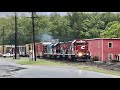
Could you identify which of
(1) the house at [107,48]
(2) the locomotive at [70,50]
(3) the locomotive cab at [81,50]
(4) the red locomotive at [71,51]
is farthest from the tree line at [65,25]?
(4) the red locomotive at [71,51]

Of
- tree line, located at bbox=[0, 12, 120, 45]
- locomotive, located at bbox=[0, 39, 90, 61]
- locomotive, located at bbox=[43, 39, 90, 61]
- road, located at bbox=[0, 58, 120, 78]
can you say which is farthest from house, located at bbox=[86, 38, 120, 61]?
road, located at bbox=[0, 58, 120, 78]

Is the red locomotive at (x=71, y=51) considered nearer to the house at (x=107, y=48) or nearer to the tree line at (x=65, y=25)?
the house at (x=107, y=48)

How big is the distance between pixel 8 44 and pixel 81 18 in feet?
11.0

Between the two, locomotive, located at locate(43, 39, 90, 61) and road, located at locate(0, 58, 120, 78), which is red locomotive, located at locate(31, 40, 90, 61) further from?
road, located at locate(0, 58, 120, 78)

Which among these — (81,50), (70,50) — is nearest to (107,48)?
(81,50)

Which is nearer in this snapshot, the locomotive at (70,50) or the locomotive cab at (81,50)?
the locomotive cab at (81,50)

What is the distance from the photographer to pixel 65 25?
12984 millimetres

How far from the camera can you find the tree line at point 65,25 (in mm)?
12461

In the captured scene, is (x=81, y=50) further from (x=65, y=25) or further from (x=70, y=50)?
(x=65, y=25)

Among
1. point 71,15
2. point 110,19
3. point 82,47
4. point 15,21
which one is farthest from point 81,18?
point 82,47

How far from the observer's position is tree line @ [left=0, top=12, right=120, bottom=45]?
12.5m

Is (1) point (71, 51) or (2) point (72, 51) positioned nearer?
(2) point (72, 51)
